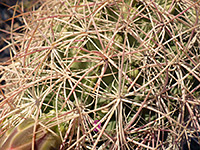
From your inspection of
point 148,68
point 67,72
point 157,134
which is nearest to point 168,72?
point 148,68

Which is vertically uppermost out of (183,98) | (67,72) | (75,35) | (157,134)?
(75,35)

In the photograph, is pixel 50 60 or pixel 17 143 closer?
pixel 17 143

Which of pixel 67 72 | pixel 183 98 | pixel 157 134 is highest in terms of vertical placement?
pixel 67 72

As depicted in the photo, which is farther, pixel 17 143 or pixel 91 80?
pixel 91 80

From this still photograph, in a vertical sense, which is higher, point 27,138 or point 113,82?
point 113,82

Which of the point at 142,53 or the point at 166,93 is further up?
the point at 142,53

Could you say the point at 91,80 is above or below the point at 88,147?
above

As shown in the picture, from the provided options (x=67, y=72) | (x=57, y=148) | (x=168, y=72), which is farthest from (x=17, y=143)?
(x=168, y=72)

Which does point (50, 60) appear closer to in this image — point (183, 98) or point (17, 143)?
point (17, 143)

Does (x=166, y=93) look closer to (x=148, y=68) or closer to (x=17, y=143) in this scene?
(x=148, y=68)
